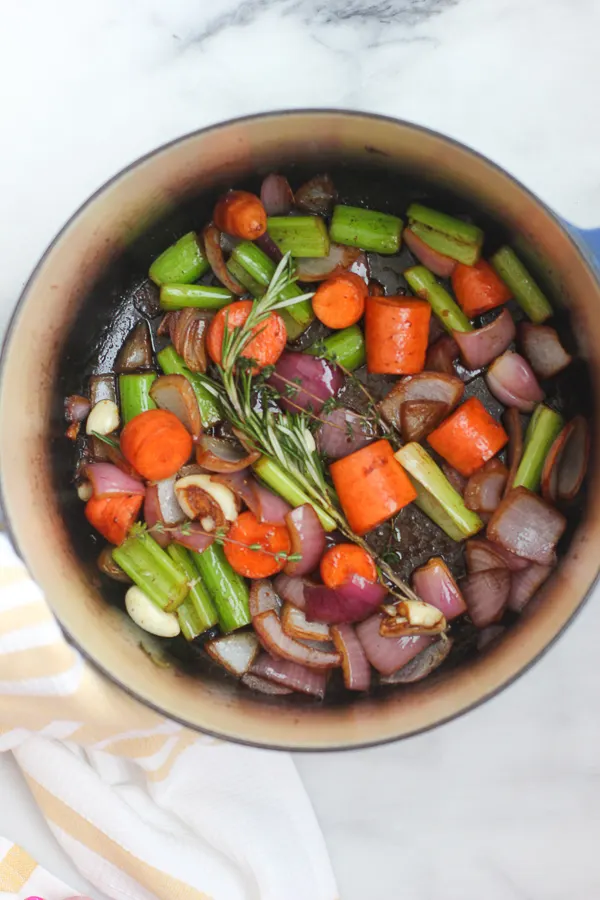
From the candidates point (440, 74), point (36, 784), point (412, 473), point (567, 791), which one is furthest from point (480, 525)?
point (36, 784)

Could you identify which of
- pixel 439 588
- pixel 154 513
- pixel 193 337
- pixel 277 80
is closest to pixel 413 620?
pixel 439 588

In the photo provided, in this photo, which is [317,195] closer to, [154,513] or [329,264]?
[329,264]

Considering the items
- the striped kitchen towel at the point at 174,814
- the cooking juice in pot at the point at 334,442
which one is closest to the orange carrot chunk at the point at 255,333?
the cooking juice in pot at the point at 334,442

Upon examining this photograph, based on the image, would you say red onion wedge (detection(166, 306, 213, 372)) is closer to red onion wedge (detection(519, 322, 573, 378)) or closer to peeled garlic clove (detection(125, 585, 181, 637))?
peeled garlic clove (detection(125, 585, 181, 637))

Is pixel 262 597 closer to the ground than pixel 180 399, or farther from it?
closer to the ground

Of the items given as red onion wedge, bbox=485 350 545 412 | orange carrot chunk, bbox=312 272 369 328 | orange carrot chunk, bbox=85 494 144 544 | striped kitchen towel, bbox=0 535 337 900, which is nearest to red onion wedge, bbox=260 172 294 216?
orange carrot chunk, bbox=312 272 369 328

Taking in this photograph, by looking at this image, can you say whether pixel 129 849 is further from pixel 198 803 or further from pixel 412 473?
pixel 412 473
